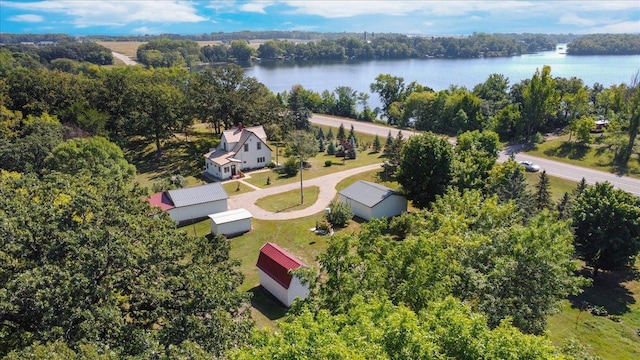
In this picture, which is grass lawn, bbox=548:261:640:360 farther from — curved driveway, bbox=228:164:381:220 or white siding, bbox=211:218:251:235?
white siding, bbox=211:218:251:235

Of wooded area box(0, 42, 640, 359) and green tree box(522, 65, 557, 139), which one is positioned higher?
green tree box(522, 65, 557, 139)

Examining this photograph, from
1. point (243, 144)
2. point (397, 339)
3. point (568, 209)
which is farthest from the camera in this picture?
point (243, 144)

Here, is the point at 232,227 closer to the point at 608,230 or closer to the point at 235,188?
the point at 235,188

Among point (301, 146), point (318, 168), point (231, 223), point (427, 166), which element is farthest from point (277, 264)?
point (318, 168)

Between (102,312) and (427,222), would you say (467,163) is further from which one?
(102,312)

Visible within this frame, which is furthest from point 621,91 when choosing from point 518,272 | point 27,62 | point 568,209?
point 27,62

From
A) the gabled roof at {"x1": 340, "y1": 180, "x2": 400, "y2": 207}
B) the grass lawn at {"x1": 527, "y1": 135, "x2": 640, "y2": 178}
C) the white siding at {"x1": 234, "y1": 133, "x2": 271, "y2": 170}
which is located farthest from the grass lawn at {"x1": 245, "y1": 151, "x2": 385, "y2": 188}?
the grass lawn at {"x1": 527, "y1": 135, "x2": 640, "y2": 178}
